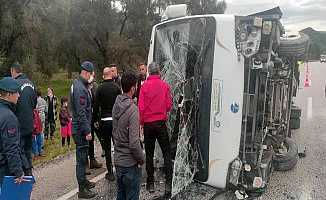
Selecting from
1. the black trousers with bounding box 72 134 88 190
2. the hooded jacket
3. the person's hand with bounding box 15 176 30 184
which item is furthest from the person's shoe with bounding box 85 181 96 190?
the person's hand with bounding box 15 176 30 184

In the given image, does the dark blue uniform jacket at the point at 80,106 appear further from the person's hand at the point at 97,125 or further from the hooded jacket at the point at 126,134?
the hooded jacket at the point at 126,134

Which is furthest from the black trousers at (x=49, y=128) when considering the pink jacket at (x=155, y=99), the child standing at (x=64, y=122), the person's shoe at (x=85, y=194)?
the pink jacket at (x=155, y=99)

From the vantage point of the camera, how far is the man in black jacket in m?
6.32

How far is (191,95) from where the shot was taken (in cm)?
A: 536

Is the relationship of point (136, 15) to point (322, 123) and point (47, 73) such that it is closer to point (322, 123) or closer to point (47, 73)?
point (47, 73)

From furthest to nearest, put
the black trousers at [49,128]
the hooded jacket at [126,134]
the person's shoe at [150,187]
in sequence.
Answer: the black trousers at [49,128], the person's shoe at [150,187], the hooded jacket at [126,134]

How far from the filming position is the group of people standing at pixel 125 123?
4.28m

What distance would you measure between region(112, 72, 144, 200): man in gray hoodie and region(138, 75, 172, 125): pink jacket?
1.06 m

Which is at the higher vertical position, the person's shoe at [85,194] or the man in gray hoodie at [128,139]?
the man in gray hoodie at [128,139]

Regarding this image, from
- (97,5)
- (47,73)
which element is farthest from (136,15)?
(47,73)

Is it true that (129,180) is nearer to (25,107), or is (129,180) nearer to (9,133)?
(9,133)

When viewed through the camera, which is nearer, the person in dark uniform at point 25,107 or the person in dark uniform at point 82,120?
A: the person in dark uniform at point 25,107

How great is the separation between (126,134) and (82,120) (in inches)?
56.3

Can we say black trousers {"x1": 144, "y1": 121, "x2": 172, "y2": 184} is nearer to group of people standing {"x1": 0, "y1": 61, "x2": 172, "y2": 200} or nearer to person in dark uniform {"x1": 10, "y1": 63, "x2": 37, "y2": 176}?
group of people standing {"x1": 0, "y1": 61, "x2": 172, "y2": 200}
